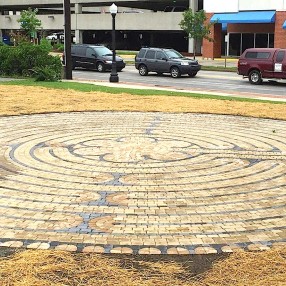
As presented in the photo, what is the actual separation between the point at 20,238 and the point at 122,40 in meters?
56.7

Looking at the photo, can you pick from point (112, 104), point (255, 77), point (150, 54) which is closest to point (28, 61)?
point (150, 54)

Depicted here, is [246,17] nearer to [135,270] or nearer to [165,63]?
[165,63]

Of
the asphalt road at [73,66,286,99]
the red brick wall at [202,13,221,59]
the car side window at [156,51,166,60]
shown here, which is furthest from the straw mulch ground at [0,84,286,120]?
the red brick wall at [202,13,221,59]

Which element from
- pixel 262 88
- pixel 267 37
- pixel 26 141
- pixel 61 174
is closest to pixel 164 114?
pixel 26 141

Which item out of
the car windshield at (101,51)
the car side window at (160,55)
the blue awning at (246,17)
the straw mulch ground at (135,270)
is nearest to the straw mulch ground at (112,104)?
the straw mulch ground at (135,270)

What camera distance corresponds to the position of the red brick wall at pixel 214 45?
4553cm

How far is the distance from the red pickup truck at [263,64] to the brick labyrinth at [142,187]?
1388 cm

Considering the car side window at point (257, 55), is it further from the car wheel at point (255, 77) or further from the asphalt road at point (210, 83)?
the asphalt road at point (210, 83)

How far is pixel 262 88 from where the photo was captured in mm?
24047

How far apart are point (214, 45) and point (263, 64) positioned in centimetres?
2070

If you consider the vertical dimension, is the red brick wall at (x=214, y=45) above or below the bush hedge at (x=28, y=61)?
above

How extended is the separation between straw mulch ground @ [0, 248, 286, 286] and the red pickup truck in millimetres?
21216

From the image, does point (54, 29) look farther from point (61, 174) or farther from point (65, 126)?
point (61, 174)

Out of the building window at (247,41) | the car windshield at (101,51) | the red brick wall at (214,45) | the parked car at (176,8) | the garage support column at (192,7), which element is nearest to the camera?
the car windshield at (101,51)
